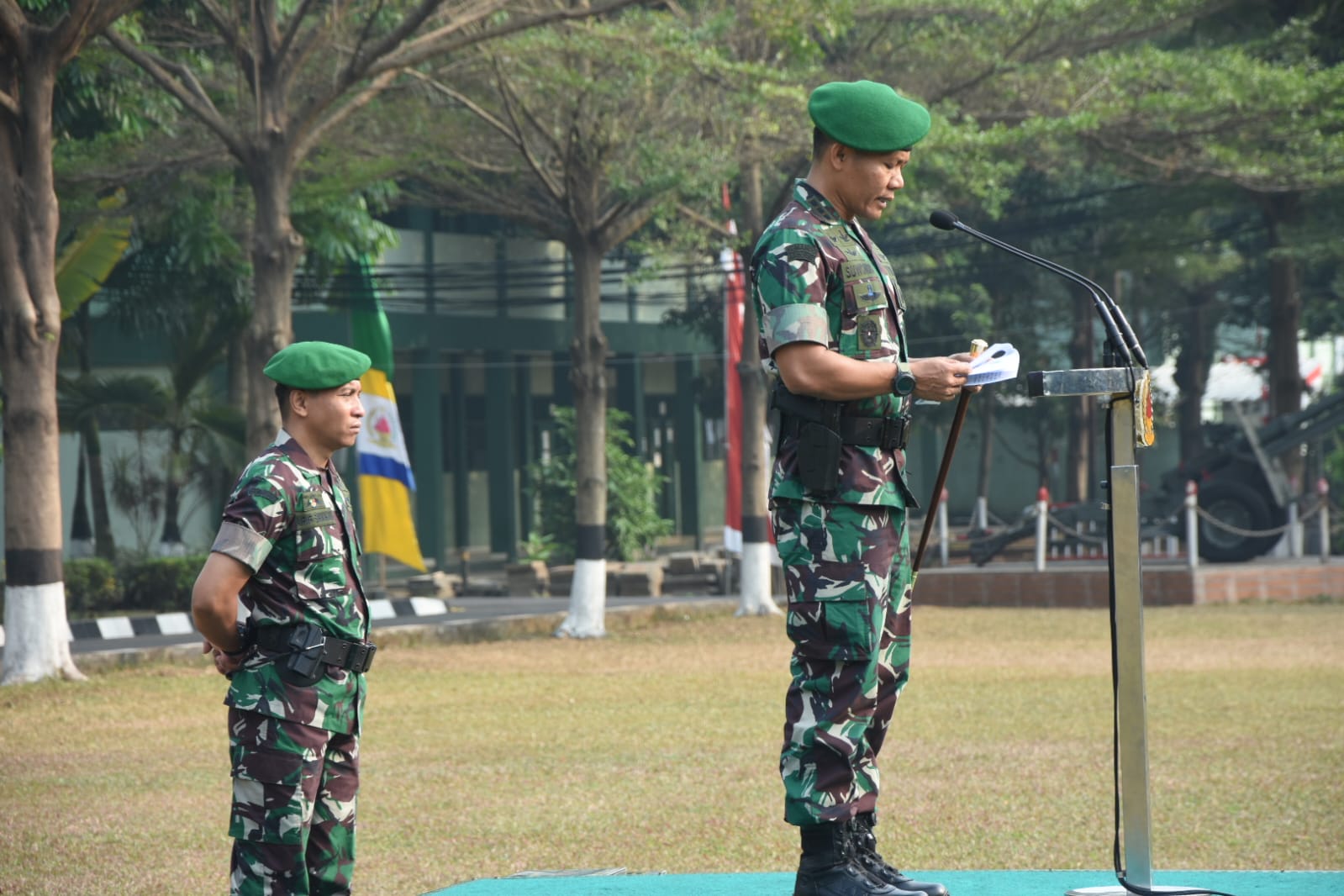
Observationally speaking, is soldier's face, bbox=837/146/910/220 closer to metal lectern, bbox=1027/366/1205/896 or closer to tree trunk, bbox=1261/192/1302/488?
metal lectern, bbox=1027/366/1205/896

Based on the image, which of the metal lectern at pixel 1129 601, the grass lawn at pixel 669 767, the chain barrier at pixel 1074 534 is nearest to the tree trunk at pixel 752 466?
the chain barrier at pixel 1074 534

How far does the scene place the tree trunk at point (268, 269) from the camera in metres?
13.7

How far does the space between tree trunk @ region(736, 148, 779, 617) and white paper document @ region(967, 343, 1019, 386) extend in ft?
48.3

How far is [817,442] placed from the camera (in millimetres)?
3766

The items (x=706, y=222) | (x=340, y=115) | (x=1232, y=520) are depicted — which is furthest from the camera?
(x=1232, y=520)

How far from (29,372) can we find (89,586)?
841 cm

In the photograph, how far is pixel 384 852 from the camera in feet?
22.0

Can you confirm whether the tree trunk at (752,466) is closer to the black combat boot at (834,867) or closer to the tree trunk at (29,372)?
the tree trunk at (29,372)

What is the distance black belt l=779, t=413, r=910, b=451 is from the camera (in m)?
3.82

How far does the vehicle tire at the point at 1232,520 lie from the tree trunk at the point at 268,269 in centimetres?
1144

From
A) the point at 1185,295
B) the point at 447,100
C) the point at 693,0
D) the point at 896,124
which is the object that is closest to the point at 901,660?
the point at 896,124

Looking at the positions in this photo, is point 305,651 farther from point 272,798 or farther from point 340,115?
point 340,115

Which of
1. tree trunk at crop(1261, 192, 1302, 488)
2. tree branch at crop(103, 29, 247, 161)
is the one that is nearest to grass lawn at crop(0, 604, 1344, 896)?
tree branch at crop(103, 29, 247, 161)

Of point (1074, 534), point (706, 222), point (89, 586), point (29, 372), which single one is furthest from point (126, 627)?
point (1074, 534)
